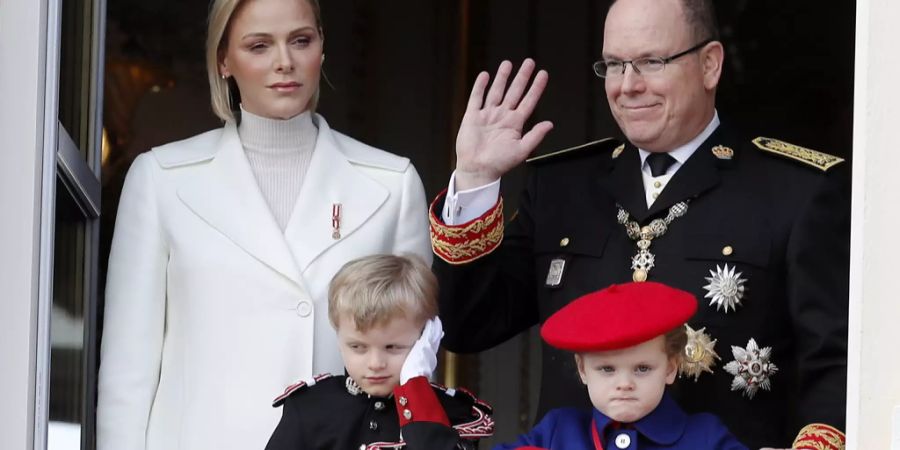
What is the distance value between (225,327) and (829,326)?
140 centimetres

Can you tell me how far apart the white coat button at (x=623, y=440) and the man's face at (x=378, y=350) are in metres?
0.49

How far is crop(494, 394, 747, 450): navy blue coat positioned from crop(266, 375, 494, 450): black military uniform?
0.61ft

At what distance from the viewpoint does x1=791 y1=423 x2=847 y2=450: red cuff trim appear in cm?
399

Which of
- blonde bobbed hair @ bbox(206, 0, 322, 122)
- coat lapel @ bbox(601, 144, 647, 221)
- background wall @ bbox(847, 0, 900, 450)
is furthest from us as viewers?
blonde bobbed hair @ bbox(206, 0, 322, 122)

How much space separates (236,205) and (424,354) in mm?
796

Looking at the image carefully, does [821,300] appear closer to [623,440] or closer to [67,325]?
[623,440]

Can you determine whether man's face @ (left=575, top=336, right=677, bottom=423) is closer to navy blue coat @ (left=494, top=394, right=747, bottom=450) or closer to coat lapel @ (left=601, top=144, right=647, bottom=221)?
navy blue coat @ (left=494, top=394, right=747, bottom=450)

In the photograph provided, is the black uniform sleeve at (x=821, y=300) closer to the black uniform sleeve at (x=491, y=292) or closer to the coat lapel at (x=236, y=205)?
the black uniform sleeve at (x=491, y=292)

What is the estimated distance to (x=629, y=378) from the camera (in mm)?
3908

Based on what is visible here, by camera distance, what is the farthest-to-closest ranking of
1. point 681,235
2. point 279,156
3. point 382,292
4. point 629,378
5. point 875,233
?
point 279,156 → point 681,235 → point 382,292 → point 629,378 → point 875,233

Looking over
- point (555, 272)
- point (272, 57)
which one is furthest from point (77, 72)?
point (555, 272)

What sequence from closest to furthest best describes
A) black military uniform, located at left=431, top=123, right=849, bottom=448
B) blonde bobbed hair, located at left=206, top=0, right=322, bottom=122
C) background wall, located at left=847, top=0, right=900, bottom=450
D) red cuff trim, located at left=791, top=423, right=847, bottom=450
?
background wall, located at left=847, top=0, right=900, bottom=450 < red cuff trim, located at left=791, top=423, right=847, bottom=450 < black military uniform, located at left=431, top=123, right=849, bottom=448 < blonde bobbed hair, located at left=206, top=0, right=322, bottom=122

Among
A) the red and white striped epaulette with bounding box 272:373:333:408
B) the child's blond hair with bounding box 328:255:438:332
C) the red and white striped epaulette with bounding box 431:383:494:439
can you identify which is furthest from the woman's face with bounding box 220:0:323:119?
the red and white striped epaulette with bounding box 431:383:494:439

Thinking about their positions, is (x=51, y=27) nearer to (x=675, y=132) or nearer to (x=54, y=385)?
(x=54, y=385)
